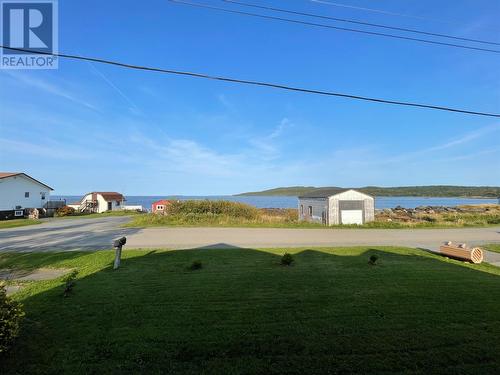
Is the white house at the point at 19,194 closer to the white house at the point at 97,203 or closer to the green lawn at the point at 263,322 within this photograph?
the white house at the point at 97,203

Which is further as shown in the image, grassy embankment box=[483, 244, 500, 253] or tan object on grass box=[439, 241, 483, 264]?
grassy embankment box=[483, 244, 500, 253]

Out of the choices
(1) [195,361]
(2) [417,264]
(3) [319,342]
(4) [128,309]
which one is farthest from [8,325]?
(2) [417,264]

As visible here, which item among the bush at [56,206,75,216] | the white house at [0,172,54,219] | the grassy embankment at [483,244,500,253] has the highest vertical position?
the white house at [0,172,54,219]

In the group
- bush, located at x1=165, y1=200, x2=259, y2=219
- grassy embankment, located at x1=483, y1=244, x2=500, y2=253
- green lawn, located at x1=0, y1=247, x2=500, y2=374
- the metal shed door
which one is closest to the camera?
green lawn, located at x1=0, y1=247, x2=500, y2=374

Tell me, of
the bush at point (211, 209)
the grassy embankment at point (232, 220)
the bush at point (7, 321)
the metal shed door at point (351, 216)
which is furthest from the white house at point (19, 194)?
the bush at point (7, 321)

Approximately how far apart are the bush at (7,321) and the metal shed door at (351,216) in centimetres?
2407

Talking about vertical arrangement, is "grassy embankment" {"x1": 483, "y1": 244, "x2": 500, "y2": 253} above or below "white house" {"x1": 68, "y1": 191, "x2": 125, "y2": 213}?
below

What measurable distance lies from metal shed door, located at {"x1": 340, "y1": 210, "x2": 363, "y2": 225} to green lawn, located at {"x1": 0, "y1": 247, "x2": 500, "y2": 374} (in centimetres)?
1679

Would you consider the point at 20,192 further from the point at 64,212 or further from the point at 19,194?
the point at 64,212

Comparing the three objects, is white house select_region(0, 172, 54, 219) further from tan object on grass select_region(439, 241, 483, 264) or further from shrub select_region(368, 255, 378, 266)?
tan object on grass select_region(439, 241, 483, 264)

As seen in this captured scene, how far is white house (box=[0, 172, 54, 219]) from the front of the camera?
3222 centimetres

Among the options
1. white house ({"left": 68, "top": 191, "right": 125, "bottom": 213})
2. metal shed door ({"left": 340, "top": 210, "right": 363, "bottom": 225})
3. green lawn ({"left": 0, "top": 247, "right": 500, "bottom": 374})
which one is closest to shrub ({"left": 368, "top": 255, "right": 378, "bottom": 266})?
green lawn ({"left": 0, "top": 247, "right": 500, "bottom": 374})

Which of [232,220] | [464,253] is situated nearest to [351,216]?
[232,220]

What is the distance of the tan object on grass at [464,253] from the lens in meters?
10.0
